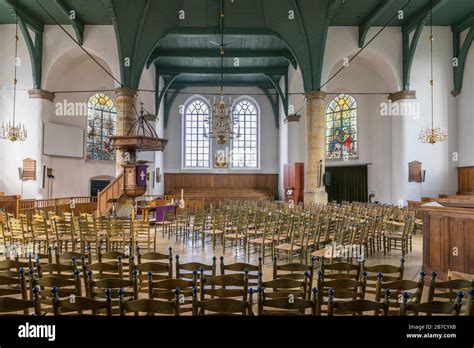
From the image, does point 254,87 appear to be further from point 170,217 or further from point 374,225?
point 374,225

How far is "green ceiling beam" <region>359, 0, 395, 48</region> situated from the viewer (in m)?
13.7

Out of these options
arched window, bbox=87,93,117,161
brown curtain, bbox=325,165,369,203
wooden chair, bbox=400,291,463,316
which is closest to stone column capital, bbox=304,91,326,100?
brown curtain, bbox=325,165,369,203

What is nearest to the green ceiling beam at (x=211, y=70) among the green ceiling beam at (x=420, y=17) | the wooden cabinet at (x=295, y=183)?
the wooden cabinet at (x=295, y=183)

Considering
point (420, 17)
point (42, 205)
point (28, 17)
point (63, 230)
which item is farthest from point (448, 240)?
point (28, 17)

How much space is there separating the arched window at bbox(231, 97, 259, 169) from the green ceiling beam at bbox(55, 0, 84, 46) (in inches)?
475

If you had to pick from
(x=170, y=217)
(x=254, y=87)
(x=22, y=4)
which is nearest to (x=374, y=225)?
(x=170, y=217)

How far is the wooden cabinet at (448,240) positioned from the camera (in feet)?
16.2

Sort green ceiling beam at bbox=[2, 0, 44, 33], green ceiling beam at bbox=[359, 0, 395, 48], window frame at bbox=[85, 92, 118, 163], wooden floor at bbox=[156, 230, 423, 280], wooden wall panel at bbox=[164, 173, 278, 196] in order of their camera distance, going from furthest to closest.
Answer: wooden wall panel at bbox=[164, 173, 278, 196]
window frame at bbox=[85, 92, 118, 163]
green ceiling beam at bbox=[359, 0, 395, 48]
green ceiling beam at bbox=[2, 0, 44, 33]
wooden floor at bbox=[156, 230, 423, 280]

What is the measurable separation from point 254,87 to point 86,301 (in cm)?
2383

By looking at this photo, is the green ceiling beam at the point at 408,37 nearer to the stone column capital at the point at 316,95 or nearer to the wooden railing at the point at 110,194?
the stone column capital at the point at 316,95

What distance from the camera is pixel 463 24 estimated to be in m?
15.2

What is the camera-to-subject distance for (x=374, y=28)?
16078 mm

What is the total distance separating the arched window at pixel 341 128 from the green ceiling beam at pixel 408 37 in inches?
156

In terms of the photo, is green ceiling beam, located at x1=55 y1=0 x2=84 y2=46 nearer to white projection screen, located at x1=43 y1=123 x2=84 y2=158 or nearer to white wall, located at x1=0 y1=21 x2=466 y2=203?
white wall, located at x1=0 y1=21 x2=466 y2=203
